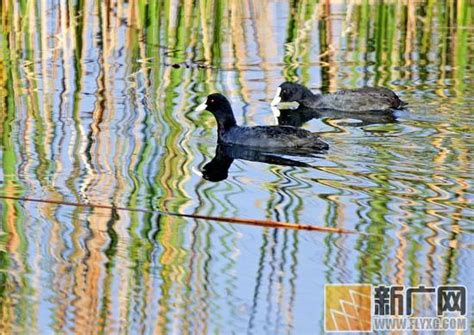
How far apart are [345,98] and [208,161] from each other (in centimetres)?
A: 228

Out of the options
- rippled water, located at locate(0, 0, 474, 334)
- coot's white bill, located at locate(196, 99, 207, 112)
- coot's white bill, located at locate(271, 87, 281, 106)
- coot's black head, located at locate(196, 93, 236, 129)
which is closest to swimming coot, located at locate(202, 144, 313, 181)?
rippled water, located at locate(0, 0, 474, 334)

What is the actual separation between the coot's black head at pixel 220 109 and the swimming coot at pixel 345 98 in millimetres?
863

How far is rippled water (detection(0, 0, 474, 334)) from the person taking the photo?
215 inches

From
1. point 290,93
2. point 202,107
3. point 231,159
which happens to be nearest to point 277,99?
point 290,93

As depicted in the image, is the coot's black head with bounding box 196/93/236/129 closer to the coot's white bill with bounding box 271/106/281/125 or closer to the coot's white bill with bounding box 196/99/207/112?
the coot's white bill with bounding box 196/99/207/112

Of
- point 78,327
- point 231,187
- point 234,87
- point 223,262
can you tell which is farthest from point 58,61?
point 78,327

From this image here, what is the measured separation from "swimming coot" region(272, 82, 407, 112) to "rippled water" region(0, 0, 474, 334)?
5.4 inches

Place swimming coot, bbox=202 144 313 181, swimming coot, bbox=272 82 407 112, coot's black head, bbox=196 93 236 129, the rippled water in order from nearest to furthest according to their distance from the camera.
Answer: the rippled water
swimming coot, bbox=202 144 313 181
coot's black head, bbox=196 93 236 129
swimming coot, bbox=272 82 407 112

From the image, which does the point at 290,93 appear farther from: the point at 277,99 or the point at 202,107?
the point at 202,107

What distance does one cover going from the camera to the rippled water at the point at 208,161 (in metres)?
5.46

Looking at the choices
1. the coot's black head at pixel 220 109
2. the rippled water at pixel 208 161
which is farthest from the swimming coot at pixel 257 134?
the rippled water at pixel 208 161

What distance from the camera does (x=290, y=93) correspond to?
1015cm

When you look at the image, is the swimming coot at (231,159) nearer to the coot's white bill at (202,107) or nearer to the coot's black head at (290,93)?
the coot's white bill at (202,107)

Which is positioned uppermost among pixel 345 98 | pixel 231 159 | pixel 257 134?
pixel 345 98
